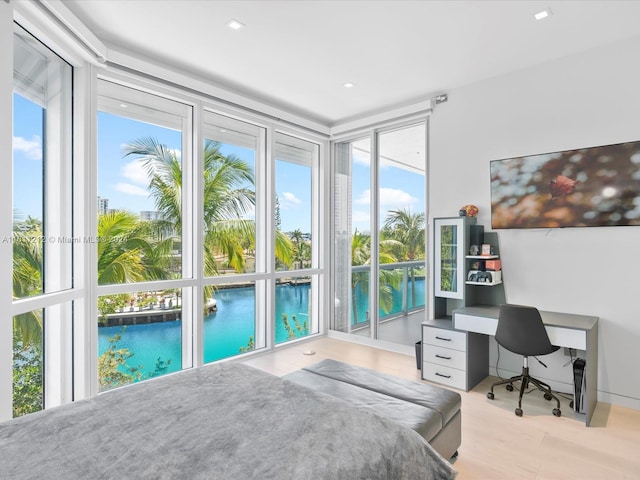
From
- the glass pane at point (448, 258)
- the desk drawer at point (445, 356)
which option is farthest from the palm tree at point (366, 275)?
the desk drawer at point (445, 356)

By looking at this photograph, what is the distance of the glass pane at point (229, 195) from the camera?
154 inches

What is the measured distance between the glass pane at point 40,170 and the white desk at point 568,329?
132 inches

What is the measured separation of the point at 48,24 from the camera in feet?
7.91

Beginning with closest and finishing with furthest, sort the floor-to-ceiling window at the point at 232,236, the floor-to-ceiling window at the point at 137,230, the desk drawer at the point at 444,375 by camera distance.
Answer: the floor-to-ceiling window at the point at 137,230 → the desk drawer at the point at 444,375 → the floor-to-ceiling window at the point at 232,236

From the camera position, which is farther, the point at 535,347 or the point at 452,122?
the point at 452,122

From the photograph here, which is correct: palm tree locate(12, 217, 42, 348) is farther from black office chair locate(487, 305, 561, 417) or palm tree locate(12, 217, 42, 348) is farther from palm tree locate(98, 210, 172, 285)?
black office chair locate(487, 305, 561, 417)

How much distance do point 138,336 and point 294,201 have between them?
2449 millimetres

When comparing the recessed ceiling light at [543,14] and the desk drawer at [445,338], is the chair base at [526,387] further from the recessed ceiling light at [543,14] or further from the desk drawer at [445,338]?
the recessed ceiling light at [543,14]

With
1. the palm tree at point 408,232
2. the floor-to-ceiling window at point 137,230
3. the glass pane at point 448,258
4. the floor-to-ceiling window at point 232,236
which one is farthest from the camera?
the palm tree at point 408,232

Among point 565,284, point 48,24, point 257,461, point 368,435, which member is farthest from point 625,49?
point 48,24

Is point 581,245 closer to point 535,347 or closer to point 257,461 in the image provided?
point 535,347

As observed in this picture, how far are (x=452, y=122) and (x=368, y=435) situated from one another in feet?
11.3

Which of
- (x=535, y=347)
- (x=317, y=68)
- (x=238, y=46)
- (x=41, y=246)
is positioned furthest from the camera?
(x=317, y=68)

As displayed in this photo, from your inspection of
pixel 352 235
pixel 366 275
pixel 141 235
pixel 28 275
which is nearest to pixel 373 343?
pixel 366 275
